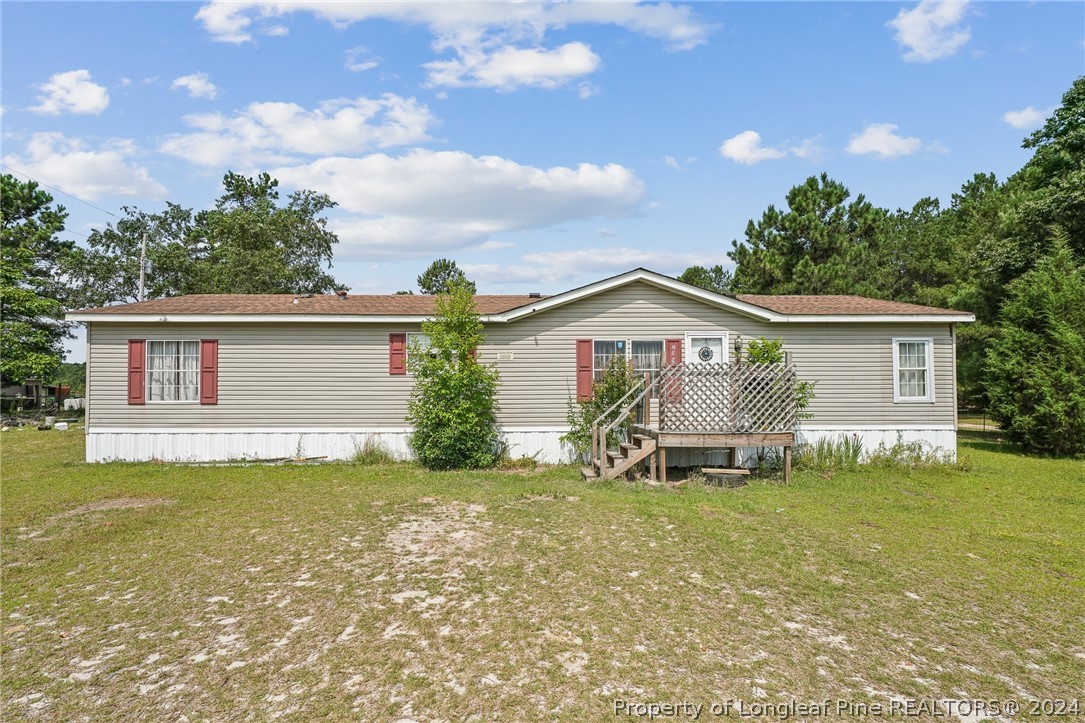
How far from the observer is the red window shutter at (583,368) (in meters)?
12.4

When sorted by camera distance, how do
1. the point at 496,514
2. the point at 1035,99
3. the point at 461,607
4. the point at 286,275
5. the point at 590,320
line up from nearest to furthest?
the point at 461,607
the point at 496,514
the point at 590,320
the point at 1035,99
the point at 286,275

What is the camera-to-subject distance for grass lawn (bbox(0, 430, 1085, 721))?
11.4 feet

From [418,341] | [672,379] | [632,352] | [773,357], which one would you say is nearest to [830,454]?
[773,357]

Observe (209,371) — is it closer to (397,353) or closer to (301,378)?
(301,378)

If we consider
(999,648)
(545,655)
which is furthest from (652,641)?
(999,648)

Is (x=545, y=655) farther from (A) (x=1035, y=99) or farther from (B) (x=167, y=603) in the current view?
(A) (x=1035, y=99)

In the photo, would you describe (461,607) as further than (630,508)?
No

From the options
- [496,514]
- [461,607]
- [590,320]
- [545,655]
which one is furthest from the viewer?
[590,320]

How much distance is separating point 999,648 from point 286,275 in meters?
31.5

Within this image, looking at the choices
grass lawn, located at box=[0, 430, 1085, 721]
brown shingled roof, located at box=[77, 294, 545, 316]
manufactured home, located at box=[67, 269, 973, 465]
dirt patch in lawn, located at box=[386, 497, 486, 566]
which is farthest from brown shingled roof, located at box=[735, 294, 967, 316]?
dirt patch in lawn, located at box=[386, 497, 486, 566]

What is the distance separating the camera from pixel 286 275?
3011 centimetres

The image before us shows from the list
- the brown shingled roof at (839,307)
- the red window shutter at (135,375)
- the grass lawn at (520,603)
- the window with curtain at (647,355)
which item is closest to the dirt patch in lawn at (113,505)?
the grass lawn at (520,603)

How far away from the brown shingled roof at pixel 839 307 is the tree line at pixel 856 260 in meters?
3.36

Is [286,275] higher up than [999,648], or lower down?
higher up
